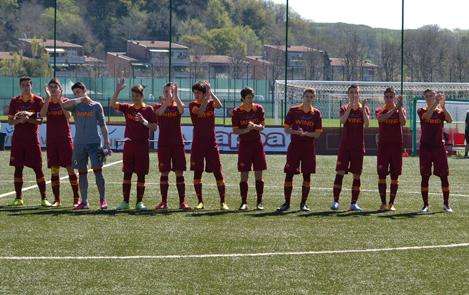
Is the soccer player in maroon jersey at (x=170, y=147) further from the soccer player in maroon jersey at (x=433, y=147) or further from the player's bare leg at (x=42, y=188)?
the soccer player in maroon jersey at (x=433, y=147)

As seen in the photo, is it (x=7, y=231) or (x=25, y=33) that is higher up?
(x=25, y=33)

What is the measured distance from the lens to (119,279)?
1171 cm

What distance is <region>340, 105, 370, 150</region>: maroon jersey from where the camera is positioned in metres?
18.6

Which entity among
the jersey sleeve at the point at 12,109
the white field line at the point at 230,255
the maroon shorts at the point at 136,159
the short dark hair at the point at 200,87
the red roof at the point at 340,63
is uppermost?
the red roof at the point at 340,63

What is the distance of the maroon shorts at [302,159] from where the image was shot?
18359 millimetres

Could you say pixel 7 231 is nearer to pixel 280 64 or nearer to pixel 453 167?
pixel 453 167

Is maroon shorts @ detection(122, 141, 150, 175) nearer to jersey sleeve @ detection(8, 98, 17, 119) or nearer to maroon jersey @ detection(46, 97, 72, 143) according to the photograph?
maroon jersey @ detection(46, 97, 72, 143)

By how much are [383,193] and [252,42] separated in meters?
130

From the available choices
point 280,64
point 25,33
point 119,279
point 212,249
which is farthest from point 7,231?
point 25,33

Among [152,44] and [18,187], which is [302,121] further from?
[152,44]

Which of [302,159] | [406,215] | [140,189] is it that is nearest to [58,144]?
[140,189]

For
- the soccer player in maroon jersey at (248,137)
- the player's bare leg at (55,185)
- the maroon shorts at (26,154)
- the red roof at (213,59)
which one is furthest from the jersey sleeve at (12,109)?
the red roof at (213,59)

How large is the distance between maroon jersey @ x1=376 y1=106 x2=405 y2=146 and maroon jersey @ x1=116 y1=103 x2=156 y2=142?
354 centimetres

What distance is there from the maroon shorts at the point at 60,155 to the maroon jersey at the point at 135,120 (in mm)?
1159
